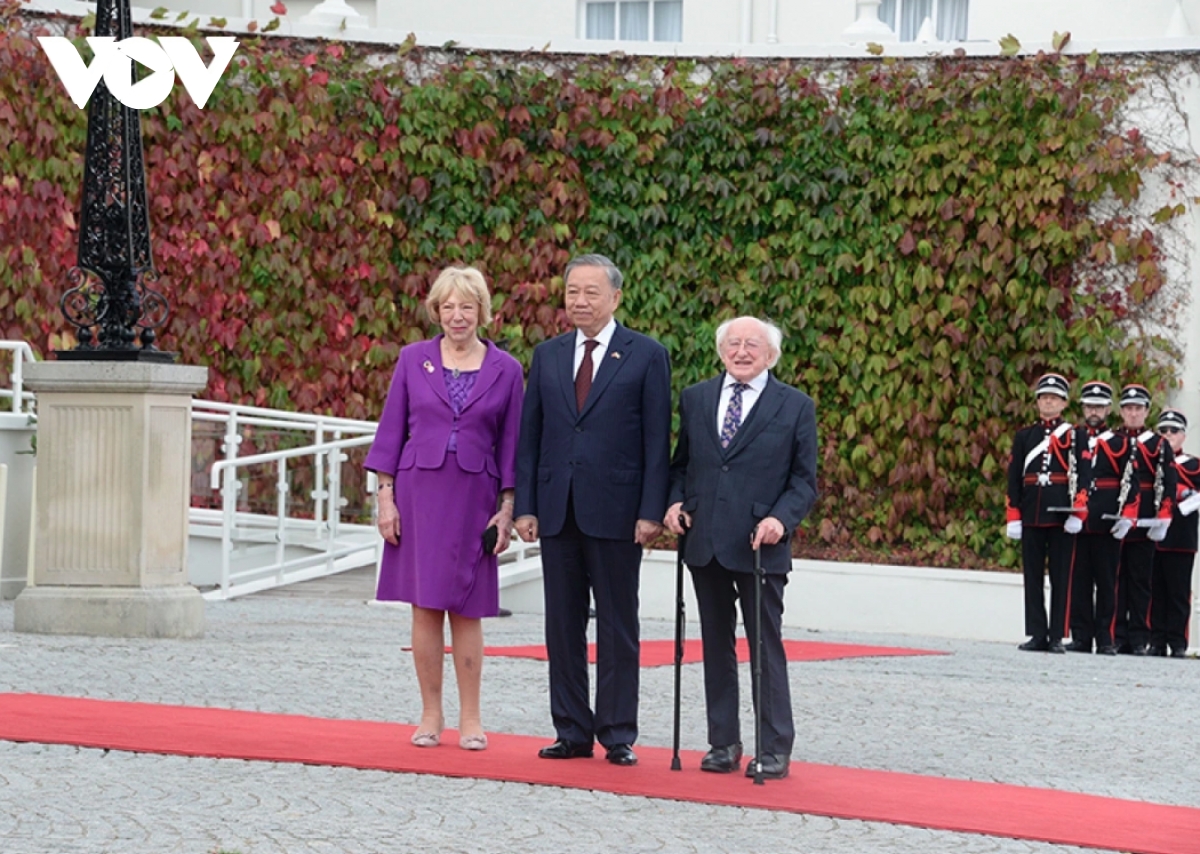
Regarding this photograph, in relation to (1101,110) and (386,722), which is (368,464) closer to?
(386,722)

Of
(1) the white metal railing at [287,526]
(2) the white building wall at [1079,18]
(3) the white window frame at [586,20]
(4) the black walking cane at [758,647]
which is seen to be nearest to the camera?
(4) the black walking cane at [758,647]

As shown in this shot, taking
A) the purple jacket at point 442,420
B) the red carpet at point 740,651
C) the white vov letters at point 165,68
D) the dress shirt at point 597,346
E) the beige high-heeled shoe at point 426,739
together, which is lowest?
the red carpet at point 740,651

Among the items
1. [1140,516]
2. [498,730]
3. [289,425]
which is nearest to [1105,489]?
[1140,516]

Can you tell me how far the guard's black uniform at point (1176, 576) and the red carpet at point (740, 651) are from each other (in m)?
1.97

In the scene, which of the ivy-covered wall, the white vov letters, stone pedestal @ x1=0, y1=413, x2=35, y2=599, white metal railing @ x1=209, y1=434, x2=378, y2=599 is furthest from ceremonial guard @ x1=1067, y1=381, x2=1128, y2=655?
the white vov letters

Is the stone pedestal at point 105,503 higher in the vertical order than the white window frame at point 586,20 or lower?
lower

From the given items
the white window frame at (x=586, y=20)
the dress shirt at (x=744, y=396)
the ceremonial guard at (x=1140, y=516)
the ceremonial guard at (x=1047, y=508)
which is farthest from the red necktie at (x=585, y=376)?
the white window frame at (x=586, y=20)

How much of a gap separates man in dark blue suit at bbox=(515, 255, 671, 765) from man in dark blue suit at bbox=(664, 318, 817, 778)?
0.49ft

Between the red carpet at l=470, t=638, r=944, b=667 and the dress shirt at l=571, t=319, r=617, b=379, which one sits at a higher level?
the dress shirt at l=571, t=319, r=617, b=379

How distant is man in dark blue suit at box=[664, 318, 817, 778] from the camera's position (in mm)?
7160

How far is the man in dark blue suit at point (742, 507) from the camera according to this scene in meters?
7.16

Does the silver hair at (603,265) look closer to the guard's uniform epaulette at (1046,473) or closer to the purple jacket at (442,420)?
the purple jacket at (442,420)

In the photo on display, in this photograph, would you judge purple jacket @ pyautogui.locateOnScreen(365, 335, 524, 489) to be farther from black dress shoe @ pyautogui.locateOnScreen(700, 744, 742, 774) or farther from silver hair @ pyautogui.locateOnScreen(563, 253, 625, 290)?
black dress shoe @ pyautogui.locateOnScreen(700, 744, 742, 774)

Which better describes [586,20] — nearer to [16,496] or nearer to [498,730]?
[16,496]
